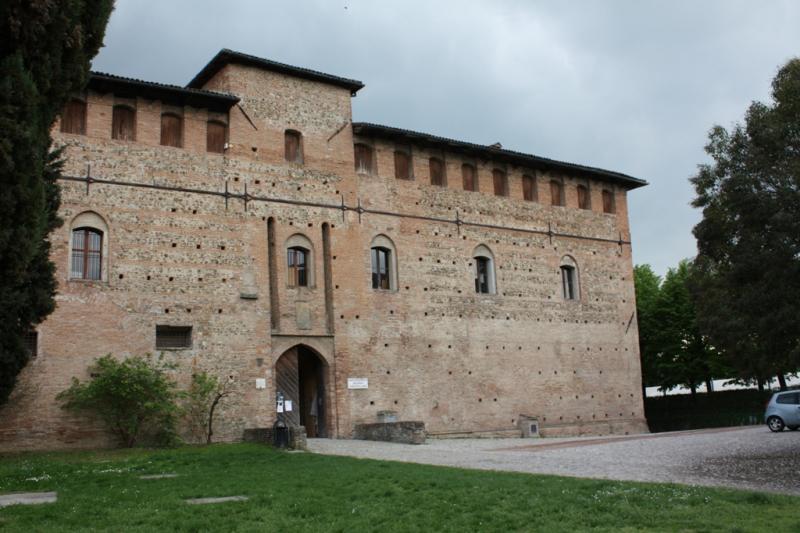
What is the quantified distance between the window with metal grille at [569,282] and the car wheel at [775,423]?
7.98 metres

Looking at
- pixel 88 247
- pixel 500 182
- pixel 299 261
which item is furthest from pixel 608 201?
pixel 88 247

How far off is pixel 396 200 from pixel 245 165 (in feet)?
17.2

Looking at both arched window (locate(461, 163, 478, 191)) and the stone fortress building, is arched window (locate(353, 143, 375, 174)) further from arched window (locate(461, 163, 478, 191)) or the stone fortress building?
arched window (locate(461, 163, 478, 191))

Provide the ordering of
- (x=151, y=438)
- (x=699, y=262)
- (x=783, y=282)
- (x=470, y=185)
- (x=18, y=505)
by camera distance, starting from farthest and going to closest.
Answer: (x=470, y=185) → (x=151, y=438) → (x=699, y=262) → (x=783, y=282) → (x=18, y=505)

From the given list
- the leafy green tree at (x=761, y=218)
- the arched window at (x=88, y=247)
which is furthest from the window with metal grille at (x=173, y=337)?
the leafy green tree at (x=761, y=218)

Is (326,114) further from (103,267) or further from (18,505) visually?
(18,505)

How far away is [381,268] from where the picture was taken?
25.9 metres

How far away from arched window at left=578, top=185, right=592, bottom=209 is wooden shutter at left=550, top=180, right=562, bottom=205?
44.7 inches

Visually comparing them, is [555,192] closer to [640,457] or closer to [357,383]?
[357,383]

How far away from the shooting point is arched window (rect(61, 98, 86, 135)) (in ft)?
69.6

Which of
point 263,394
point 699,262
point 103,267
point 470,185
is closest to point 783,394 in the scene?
point 699,262

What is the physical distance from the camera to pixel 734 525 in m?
7.91

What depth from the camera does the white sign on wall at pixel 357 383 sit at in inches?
945

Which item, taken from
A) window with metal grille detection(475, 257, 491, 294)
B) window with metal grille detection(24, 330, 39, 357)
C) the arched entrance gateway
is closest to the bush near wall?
window with metal grille detection(475, 257, 491, 294)
